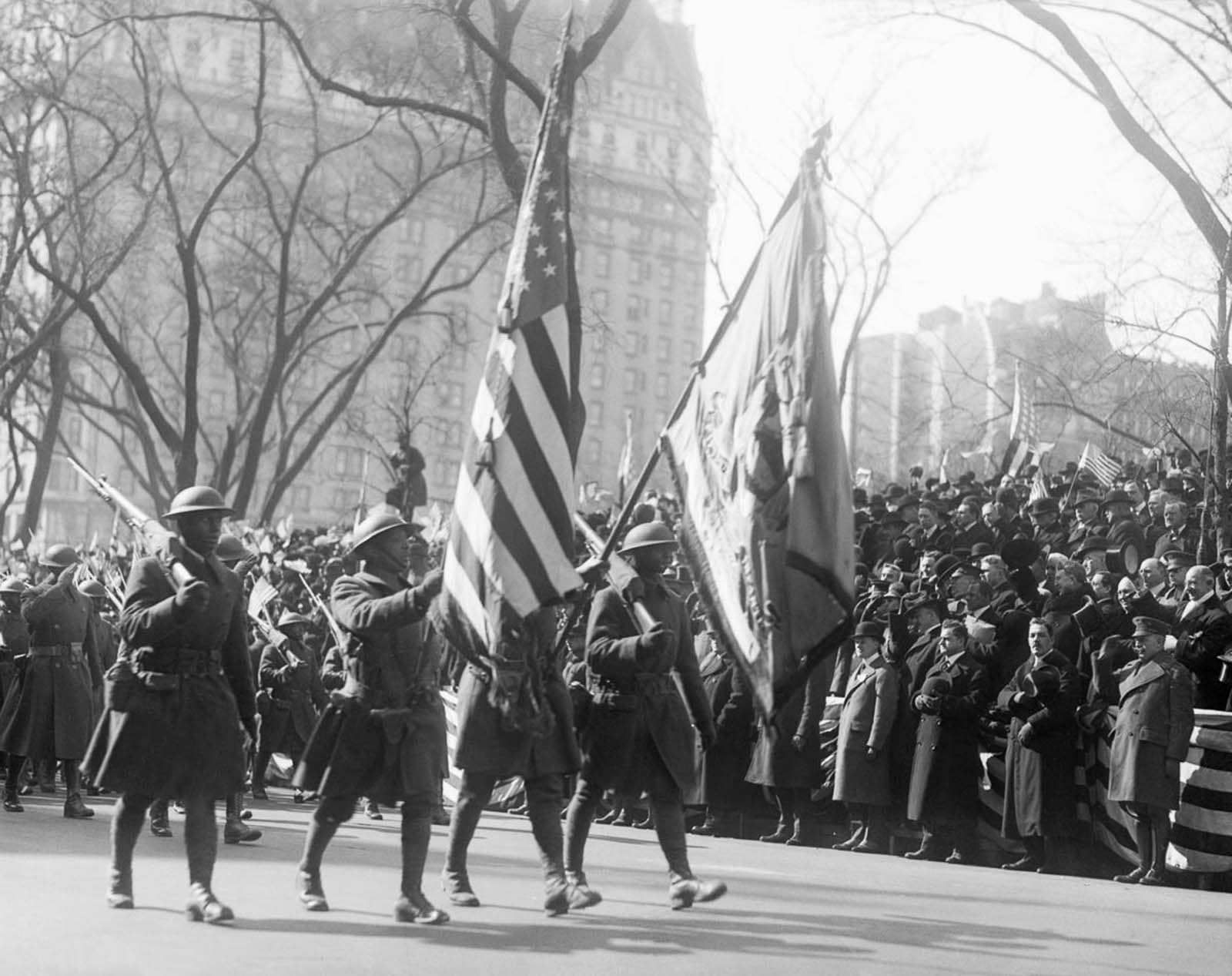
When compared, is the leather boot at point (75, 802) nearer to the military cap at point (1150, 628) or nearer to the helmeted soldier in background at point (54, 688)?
the helmeted soldier in background at point (54, 688)

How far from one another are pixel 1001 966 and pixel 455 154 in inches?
1232

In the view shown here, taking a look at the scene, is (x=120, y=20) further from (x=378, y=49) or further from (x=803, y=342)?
(x=803, y=342)

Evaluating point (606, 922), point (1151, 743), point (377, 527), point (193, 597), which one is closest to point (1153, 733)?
point (1151, 743)

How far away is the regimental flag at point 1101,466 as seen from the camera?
2446 centimetres

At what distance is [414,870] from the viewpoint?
8945 millimetres

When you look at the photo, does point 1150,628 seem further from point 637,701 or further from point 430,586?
point 430,586

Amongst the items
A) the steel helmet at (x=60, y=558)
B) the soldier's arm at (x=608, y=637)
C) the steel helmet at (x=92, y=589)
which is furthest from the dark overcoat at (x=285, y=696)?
the soldier's arm at (x=608, y=637)

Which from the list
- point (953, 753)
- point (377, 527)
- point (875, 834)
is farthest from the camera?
point (875, 834)

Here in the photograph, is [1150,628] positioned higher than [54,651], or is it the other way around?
[1150,628]

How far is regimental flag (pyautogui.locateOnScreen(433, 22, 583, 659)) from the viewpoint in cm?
915

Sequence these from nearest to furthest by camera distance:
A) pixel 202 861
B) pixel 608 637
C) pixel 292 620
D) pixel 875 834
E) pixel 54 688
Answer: pixel 202 861, pixel 608 637, pixel 875 834, pixel 54 688, pixel 292 620

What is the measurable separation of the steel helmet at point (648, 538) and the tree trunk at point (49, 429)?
3000cm

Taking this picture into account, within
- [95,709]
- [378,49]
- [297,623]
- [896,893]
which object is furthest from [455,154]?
[896,893]

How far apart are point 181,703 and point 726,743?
25.6ft
